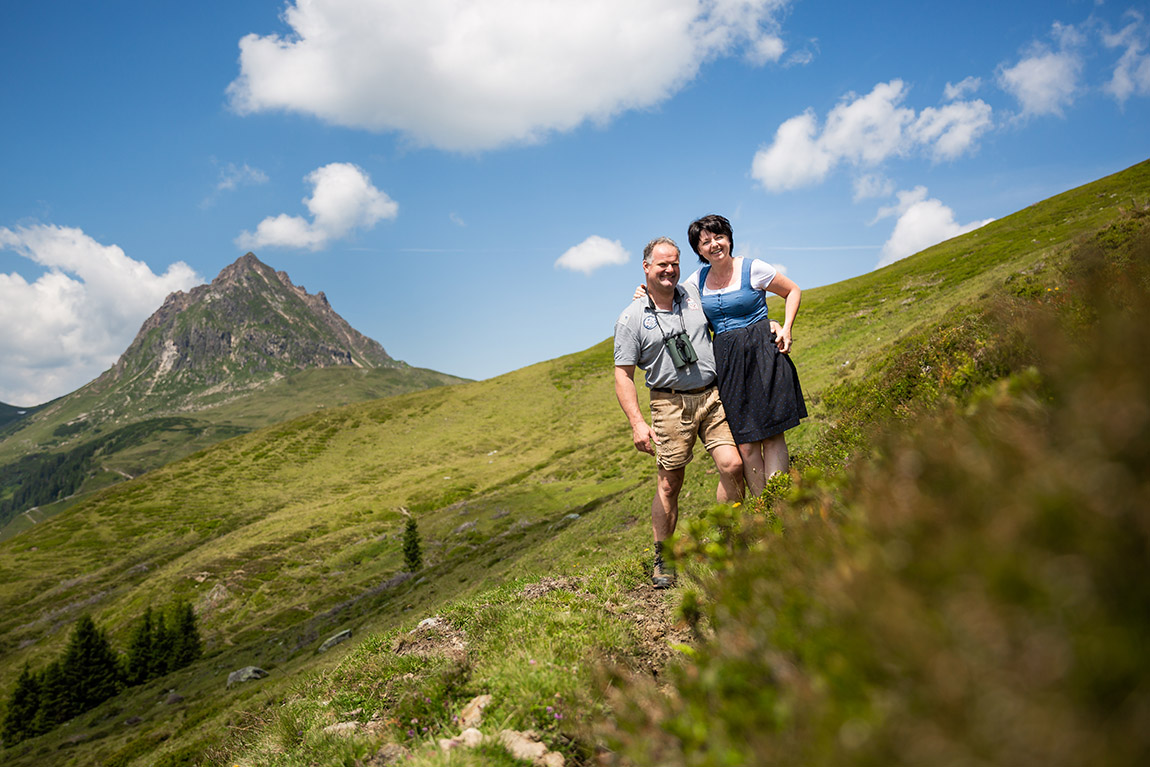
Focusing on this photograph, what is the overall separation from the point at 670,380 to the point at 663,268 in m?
1.28

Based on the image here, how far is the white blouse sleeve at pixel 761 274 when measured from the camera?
626cm

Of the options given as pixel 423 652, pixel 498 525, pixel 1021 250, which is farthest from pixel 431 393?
pixel 423 652

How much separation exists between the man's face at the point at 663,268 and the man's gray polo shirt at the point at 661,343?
25 cm

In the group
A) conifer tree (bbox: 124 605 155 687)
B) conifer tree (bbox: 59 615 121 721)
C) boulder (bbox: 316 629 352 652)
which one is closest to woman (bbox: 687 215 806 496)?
boulder (bbox: 316 629 352 652)

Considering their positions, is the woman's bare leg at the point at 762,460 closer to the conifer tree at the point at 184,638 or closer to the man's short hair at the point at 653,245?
the man's short hair at the point at 653,245

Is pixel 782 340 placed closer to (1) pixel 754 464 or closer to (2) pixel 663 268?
(1) pixel 754 464

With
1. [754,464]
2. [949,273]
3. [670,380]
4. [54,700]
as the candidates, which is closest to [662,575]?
[754,464]

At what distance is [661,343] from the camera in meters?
6.21

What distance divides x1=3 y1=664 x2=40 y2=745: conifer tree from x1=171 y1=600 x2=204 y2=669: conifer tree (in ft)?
42.8

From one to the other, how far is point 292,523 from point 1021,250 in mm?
79481

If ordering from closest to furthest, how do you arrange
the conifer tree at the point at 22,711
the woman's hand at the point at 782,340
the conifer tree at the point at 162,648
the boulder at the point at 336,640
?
the woman's hand at the point at 782,340
the boulder at the point at 336,640
the conifer tree at the point at 22,711
the conifer tree at the point at 162,648

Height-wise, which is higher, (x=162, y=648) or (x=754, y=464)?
(x=754, y=464)

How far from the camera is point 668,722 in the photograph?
6.43 feet

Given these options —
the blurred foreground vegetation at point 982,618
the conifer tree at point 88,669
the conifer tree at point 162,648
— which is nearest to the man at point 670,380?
the blurred foreground vegetation at point 982,618
